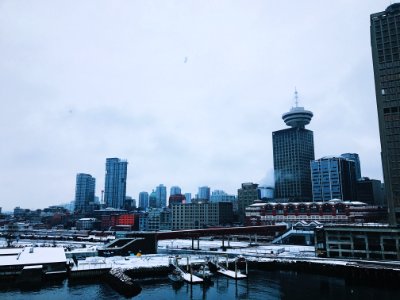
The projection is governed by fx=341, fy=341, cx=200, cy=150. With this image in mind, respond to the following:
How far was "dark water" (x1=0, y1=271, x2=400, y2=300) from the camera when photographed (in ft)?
229

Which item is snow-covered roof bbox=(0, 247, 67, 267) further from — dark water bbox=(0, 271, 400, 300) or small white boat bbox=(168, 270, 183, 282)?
small white boat bbox=(168, 270, 183, 282)

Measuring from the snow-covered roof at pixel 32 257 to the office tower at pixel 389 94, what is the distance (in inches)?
4181

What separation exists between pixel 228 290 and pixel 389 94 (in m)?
92.6

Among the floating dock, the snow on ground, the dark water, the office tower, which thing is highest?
the office tower

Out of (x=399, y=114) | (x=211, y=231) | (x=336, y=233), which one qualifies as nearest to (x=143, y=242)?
(x=211, y=231)

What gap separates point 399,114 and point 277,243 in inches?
3112

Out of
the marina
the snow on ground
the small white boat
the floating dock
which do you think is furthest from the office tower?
the small white boat

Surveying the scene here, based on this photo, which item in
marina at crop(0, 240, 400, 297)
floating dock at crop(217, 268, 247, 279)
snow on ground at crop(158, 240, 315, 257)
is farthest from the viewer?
snow on ground at crop(158, 240, 315, 257)

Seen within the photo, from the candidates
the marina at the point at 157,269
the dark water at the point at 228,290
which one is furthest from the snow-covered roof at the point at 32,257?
the dark water at the point at 228,290

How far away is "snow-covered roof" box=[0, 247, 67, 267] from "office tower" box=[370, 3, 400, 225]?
106193 mm

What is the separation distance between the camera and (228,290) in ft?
248

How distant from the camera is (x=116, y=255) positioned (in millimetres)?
117188

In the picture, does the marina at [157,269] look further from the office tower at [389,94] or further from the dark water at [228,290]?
the office tower at [389,94]

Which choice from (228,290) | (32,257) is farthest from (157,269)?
(32,257)
